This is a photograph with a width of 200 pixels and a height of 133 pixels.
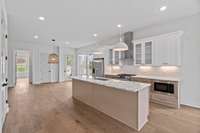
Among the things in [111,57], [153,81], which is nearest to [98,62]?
[111,57]

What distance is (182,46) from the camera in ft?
13.7

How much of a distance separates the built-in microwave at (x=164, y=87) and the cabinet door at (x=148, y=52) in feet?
3.23

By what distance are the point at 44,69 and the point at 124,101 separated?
797 centimetres

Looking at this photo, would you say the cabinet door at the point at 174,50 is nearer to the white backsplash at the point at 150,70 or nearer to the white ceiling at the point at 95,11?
the white backsplash at the point at 150,70

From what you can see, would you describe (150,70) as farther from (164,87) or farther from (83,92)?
(83,92)

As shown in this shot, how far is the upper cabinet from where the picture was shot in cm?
415

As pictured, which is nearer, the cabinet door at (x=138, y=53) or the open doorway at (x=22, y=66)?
the cabinet door at (x=138, y=53)

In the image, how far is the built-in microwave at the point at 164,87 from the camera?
4.04 meters

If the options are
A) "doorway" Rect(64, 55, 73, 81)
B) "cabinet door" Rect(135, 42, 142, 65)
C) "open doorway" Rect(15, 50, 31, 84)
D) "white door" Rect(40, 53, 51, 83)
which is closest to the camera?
"cabinet door" Rect(135, 42, 142, 65)

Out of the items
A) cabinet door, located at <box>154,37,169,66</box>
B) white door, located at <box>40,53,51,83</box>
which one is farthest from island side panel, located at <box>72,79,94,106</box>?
white door, located at <box>40,53,51,83</box>

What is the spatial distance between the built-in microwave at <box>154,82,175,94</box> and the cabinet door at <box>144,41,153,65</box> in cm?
98

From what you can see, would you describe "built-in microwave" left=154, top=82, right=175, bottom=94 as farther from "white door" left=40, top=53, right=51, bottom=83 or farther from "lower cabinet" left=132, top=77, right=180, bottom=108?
"white door" left=40, top=53, right=51, bottom=83

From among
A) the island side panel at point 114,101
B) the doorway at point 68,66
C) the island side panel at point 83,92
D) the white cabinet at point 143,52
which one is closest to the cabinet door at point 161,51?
the white cabinet at point 143,52

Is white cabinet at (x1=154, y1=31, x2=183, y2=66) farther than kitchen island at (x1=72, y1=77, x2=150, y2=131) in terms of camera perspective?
Yes
